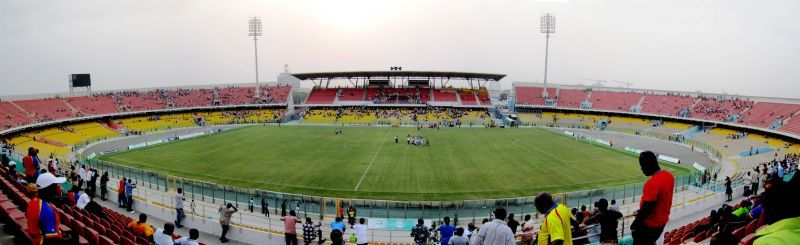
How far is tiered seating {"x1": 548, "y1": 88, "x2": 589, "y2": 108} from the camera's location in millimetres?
72438

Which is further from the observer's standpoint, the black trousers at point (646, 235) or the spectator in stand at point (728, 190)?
the spectator in stand at point (728, 190)

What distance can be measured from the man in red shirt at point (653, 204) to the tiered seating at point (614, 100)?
69976mm

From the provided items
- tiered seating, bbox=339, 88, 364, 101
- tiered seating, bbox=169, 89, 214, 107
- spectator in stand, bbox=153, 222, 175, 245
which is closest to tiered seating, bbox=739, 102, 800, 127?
tiered seating, bbox=339, 88, 364, 101

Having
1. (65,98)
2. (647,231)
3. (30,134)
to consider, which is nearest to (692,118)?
(647,231)

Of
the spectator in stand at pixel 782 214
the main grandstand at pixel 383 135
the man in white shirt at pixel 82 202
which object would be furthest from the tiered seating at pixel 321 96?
the spectator in stand at pixel 782 214

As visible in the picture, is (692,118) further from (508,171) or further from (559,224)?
(559,224)

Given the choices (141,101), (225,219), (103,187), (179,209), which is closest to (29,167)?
(179,209)

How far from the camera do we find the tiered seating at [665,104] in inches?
2382

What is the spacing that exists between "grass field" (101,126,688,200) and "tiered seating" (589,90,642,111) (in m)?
28.0

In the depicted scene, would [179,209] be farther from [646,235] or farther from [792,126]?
[792,126]

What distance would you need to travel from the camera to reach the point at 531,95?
7650 cm

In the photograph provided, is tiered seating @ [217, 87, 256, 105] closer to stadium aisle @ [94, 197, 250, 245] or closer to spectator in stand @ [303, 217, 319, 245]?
stadium aisle @ [94, 197, 250, 245]

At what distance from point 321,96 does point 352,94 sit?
6004 mm

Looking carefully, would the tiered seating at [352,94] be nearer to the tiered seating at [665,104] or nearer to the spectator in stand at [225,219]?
the tiered seating at [665,104]
